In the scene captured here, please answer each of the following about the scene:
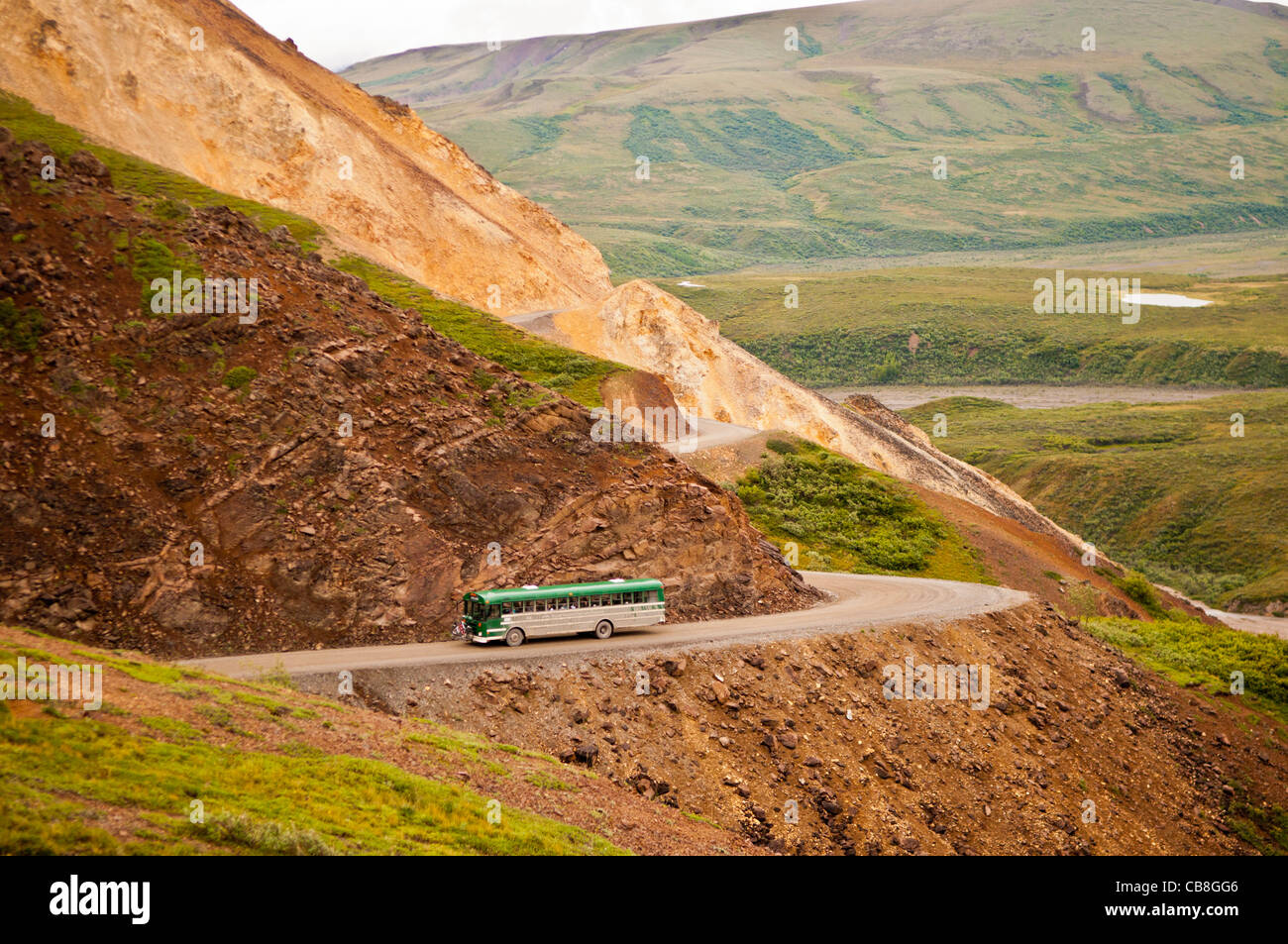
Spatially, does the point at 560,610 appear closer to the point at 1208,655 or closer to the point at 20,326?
the point at 20,326

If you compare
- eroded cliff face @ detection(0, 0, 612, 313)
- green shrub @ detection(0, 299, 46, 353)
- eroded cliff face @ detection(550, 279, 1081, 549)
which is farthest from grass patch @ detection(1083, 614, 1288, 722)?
eroded cliff face @ detection(0, 0, 612, 313)

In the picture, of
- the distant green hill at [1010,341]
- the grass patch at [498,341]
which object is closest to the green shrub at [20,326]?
the grass patch at [498,341]

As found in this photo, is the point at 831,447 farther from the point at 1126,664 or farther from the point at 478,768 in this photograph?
the point at 478,768

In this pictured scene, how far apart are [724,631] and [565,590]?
4.88 meters

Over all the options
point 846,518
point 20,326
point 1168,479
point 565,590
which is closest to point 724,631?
point 565,590

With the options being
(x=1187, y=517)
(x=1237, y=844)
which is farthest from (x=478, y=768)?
(x=1187, y=517)

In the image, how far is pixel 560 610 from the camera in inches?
1053

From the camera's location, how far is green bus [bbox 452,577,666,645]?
25.6 metres

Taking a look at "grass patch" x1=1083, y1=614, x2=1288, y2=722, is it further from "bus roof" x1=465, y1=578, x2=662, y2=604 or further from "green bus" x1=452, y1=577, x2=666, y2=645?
"bus roof" x1=465, y1=578, x2=662, y2=604

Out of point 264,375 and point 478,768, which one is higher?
point 264,375

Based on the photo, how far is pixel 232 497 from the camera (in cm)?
2573

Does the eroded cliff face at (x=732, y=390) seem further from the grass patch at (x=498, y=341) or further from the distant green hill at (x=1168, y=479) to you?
the distant green hill at (x=1168, y=479)

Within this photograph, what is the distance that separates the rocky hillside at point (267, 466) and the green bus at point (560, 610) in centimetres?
165

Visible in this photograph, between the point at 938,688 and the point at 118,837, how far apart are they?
22599 mm
